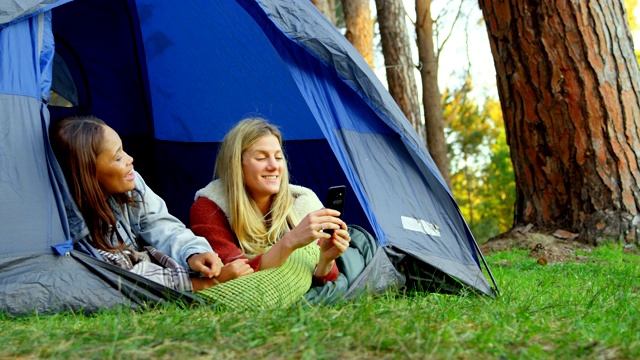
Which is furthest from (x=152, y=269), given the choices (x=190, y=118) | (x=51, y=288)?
(x=190, y=118)

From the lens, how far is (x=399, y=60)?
9148mm

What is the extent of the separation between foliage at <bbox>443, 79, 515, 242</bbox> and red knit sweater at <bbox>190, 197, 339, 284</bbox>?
13.1 m

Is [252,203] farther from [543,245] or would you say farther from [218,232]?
[543,245]

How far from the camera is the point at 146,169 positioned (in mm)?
5242

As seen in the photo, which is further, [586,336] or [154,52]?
[154,52]

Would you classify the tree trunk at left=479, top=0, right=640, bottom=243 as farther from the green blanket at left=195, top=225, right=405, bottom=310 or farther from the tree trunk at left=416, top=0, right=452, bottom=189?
the tree trunk at left=416, top=0, right=452, bottom=189

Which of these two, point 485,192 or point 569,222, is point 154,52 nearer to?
point 569,222

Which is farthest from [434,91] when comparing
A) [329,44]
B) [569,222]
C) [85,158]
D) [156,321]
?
[156,321]

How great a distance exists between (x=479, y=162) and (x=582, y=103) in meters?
15.6

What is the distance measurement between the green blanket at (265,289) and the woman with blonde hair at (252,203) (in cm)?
12

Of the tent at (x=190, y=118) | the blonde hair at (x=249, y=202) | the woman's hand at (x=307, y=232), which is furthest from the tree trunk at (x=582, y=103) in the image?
the woman's hand at (x=307, y=232)

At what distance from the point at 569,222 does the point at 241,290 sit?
319 centimetres

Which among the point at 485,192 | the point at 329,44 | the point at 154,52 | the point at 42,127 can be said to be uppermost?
the point at 154,52

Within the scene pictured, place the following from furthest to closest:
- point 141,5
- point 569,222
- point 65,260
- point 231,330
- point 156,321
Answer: point 569,222 < point 141,5 < point 65,260 < point 156,321 < point 231,330
